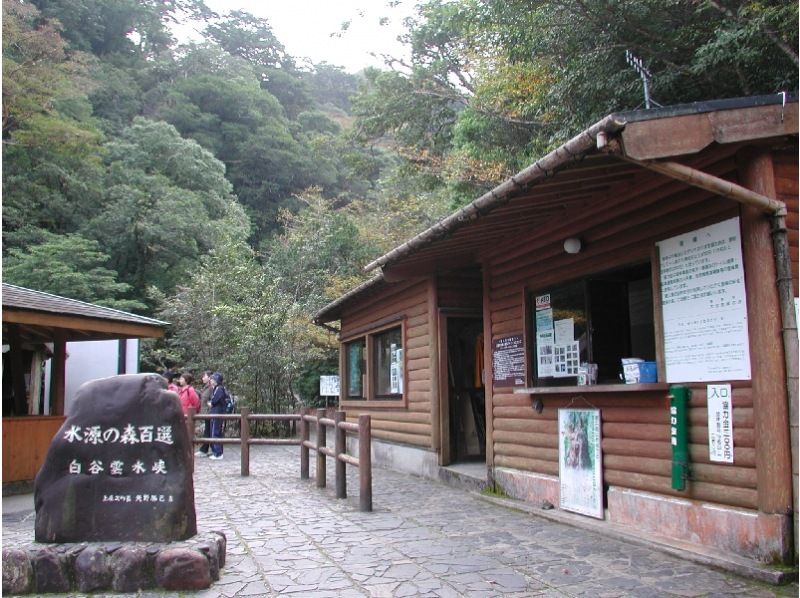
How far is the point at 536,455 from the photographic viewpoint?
716 centimetres

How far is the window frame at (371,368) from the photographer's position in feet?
35.2

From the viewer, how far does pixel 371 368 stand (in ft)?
41.0

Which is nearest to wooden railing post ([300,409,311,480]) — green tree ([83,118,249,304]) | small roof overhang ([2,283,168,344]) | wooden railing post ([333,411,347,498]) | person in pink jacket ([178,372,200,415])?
wooden railing post ([333,411,347,498])

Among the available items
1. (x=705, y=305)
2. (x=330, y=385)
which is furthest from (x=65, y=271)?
(x=705, y=305)

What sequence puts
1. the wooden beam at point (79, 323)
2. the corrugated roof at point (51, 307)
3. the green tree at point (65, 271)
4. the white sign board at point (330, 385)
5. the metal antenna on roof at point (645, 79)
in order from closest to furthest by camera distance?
the metal antenna on roof at point (645, 79) < the wooden beam at point (79, 323) < the corrugated roof at point (51, 307) < the white sign board at point (330, 385) < the green tree at point (65, 271)

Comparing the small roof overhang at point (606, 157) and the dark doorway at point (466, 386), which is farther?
the dark doorway at point (466, 386)

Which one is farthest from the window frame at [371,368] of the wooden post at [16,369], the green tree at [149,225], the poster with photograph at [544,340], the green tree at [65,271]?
the green tree at [149,225]

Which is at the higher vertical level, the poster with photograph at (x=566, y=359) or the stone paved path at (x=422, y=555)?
the poster with photograph at (x=566, y=359)

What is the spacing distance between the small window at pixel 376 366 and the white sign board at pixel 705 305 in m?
5.92

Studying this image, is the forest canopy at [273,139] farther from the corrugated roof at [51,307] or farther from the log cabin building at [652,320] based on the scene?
the corrugated roof at [51,307]

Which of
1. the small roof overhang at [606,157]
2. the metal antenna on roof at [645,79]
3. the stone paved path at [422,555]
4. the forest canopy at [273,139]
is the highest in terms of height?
the forest canopy at [273,139]

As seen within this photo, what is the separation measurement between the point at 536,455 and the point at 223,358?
12.3 metres

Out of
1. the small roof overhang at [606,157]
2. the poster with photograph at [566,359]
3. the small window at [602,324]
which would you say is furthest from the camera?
the poster with photograph at [566,359]

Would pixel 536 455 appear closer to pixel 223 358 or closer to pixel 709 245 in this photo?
pixel 709 245
